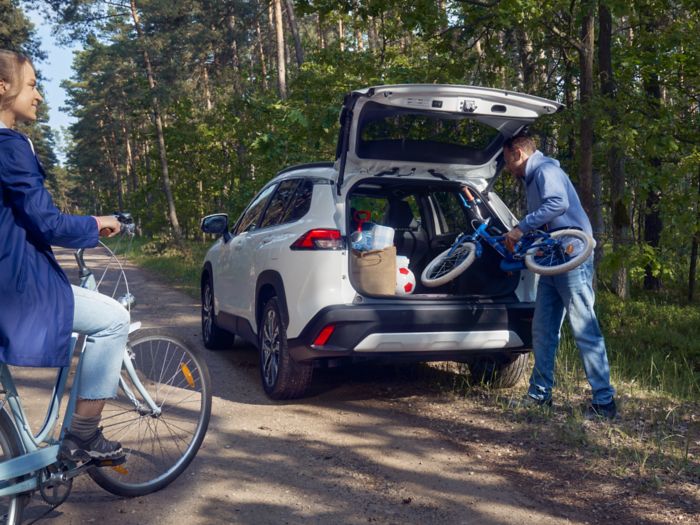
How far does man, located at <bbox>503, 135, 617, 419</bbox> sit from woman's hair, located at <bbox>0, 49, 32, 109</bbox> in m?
3.62

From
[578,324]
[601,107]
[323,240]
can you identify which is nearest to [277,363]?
[323,240]

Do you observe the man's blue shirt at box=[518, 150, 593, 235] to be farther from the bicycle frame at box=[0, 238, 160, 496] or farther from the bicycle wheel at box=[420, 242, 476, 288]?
the bicycle frame at box=[0, 238, 160, 496]

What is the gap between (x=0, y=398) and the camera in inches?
130

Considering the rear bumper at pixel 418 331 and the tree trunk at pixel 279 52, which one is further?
the tree trunk at pixel 279 52

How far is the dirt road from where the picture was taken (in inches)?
153

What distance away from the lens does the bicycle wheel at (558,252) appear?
216 inches

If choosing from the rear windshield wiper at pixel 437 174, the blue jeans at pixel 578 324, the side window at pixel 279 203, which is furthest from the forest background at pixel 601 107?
the side window at pixel 279 203

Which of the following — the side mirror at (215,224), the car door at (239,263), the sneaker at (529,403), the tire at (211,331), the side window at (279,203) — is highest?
the side window at (279,203)

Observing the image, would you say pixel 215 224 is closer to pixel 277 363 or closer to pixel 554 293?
pixel 277 363

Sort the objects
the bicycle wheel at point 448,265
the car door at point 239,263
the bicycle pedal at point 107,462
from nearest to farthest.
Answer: the bicycle pedal at point 107,462, the bicycle wheel at point 448,265, the car door at point 239,263

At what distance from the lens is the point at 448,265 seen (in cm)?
632

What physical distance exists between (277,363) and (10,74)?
341 centimetres

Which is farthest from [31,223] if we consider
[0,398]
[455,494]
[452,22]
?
[452,22]

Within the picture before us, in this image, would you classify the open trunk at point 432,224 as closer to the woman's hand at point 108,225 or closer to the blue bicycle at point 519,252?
the blue bicycle at point 519,252
